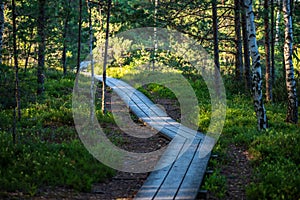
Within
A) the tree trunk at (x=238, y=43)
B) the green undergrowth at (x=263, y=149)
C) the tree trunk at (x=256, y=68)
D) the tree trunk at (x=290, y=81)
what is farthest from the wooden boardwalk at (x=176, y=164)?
the tree trunk at (x=238, y=43)

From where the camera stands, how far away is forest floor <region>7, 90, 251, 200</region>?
7.82 metres

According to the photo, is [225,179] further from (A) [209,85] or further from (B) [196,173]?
(A) [209,85]

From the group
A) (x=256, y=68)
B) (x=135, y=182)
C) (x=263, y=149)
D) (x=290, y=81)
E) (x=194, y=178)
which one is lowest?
(x=135, y=182)

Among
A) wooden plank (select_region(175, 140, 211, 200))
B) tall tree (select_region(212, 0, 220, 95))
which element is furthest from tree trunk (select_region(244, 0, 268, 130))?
tall tree (select_region(212, 0, 220, 95))

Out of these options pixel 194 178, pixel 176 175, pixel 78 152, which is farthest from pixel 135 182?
pixel 78 152

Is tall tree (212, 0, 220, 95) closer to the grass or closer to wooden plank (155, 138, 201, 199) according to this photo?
the grass

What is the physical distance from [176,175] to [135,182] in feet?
3.63

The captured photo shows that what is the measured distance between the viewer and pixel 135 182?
8.98m

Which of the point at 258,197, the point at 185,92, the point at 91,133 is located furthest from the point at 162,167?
the point at 185,92

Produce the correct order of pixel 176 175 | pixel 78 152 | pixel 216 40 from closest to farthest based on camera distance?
pixel 176 175 → pixel 78 152 → pixel 216 40

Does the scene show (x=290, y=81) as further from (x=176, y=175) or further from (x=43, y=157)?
(x=43, y=157)

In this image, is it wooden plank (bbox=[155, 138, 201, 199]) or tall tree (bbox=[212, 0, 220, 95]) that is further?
tall tree (bbox=[212, 0, 220, 95])

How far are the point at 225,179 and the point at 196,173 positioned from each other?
80 centimetres

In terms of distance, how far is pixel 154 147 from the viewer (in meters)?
12.2
